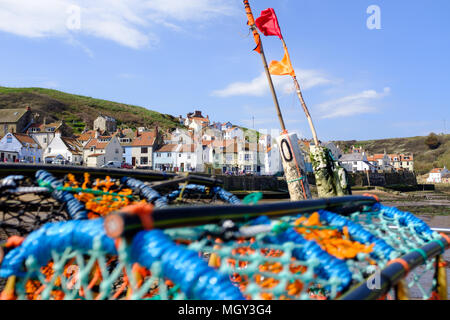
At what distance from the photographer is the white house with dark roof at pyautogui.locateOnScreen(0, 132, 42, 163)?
188 feet

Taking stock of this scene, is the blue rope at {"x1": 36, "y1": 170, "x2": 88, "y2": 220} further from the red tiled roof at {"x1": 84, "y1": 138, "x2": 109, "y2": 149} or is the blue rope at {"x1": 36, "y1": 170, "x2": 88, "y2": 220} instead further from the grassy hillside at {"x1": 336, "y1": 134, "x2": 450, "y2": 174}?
the grassy hillside at {"x1": 336, "y1": 134, "x2": 450, "y2": 174}

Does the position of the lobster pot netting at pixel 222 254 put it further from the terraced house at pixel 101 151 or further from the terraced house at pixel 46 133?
the terraced house at pixel 46 133

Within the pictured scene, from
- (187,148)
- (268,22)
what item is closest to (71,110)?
(187,148)

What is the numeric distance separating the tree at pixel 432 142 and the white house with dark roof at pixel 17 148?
13663 centimetres

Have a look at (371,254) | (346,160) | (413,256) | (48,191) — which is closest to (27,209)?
(48,191)

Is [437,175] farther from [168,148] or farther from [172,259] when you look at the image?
[172,259]

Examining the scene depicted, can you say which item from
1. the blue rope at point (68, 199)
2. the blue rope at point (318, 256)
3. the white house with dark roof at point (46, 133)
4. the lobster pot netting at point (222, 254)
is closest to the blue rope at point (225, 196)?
the lobster pot netting at point (222, 254)

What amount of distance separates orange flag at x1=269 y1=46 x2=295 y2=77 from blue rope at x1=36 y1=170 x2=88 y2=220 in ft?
23.3

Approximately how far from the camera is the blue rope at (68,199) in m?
2.68

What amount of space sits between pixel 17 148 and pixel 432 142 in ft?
461

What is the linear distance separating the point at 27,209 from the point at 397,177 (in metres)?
82.3

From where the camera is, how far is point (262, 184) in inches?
2010
